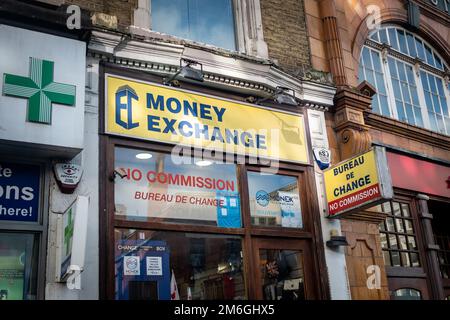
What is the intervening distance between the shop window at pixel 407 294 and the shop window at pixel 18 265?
6153 millimetres

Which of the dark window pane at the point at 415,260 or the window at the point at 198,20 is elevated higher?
the window at the point at 198,20

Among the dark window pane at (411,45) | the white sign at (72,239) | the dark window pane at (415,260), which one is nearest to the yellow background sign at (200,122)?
the white sign at (72,239)

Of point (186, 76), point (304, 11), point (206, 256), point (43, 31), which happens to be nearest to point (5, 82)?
point (43, 31)

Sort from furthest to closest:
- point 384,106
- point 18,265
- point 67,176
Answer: point 384,106
point 67,176
point 18,265

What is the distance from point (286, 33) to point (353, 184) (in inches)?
122

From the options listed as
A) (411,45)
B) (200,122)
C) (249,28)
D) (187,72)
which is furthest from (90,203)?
(411,45)

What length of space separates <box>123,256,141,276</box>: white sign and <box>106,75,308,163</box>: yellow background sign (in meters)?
1.60

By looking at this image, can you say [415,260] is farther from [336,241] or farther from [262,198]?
[262,198]

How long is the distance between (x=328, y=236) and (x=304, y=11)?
4183 millimetres

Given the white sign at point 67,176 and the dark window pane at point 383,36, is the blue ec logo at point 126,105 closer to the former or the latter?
the white sign at point 67,176

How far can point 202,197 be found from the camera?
776cm

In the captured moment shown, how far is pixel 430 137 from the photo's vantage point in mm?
11250

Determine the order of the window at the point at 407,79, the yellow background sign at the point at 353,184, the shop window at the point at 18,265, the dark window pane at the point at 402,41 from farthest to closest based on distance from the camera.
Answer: the dark window pane at the point at 402,41 < the window at the point at 407,79 < the yellow background sign at the point at 353,184 < the shop window at the point at 18,265

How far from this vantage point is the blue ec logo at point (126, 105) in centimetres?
728
